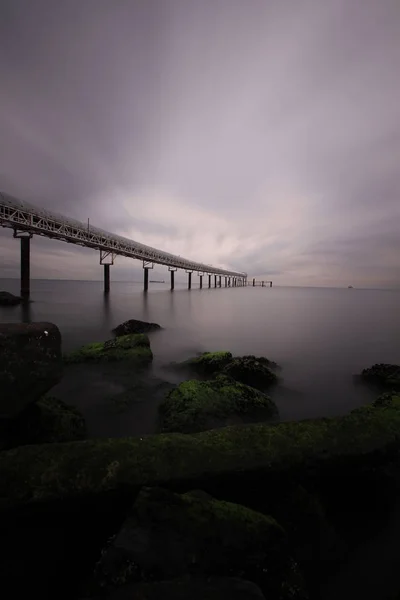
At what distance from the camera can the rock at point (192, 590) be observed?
1271 mm

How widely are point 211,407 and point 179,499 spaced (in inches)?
96.5

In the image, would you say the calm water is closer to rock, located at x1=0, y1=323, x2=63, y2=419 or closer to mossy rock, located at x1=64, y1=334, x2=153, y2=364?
mossy rock, located at x1=64, y1=334, x2=153, y2=364

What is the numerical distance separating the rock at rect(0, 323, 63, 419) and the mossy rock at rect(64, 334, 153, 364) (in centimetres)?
397

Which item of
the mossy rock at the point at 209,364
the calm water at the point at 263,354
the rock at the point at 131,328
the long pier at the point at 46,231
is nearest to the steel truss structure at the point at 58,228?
the long pier at the point at 46,231

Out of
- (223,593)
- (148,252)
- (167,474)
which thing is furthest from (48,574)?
(148,252)

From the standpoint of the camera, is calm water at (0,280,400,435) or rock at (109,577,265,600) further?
calm water at (0,280,400,435)

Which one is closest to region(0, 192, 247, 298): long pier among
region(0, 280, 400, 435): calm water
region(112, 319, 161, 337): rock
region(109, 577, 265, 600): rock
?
region(0, 280, 400, 435): calm water

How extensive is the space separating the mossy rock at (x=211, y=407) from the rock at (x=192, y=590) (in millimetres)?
2349

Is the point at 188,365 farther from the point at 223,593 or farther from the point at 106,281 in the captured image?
the point at 106,281

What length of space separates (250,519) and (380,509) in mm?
1945

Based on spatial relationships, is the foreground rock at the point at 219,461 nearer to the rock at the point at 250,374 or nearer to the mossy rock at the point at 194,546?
the mossy rock at the point at 194,546

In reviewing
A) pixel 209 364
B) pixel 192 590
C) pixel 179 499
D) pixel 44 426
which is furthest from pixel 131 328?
pixel 192 590

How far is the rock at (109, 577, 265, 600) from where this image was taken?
1.27m

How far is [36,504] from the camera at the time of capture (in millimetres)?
1838
